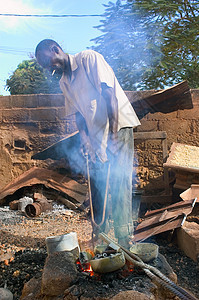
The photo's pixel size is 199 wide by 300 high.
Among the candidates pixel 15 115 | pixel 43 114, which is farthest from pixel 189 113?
pixel 15 115

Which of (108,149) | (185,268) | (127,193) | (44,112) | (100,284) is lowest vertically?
(185,268)

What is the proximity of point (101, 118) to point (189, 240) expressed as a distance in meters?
1.94

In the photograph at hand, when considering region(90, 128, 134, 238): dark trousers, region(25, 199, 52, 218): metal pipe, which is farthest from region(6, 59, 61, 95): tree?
region(90, 128, 134, 238): dark trousers

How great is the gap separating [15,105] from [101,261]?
5271mm

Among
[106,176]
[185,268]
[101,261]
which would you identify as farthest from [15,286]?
[185,268]

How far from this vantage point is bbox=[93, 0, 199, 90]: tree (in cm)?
1388

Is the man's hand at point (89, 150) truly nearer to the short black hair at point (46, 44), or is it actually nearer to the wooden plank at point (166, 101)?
the short black hair at point (46, 44)

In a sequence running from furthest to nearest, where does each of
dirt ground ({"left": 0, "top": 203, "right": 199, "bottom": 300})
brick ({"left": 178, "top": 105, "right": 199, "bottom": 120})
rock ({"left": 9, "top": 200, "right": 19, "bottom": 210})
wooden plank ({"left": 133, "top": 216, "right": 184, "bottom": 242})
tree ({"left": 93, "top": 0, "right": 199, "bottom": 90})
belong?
A: tree ({"left": 93, "top": 0, "right": 199, "bottom": 90}) < brick ({"left": 178, "top": 105, "right": 199, "bottom": 120}) < rock ({"left": 9, "top": 200, "right": 19, "bottom": 210}) < wooden plank ({"left": 133, "top": 216, "right": 184, "bottom": 242}) < dirt ground ({"left": 0, "top": 203, "right": 199, "bottom": 300})

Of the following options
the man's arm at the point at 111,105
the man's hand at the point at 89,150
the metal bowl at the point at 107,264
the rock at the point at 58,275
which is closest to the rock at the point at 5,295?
the rock at the point at 58,275

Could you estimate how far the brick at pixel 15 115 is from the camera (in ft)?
21.8

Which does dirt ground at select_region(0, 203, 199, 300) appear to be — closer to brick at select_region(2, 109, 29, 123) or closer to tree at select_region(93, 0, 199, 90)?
brick at select_region(2, 109, 29, 123)

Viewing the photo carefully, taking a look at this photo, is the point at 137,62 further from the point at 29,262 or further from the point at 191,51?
the point at 29,262

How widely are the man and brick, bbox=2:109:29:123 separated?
364 cm

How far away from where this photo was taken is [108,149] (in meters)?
3.12
